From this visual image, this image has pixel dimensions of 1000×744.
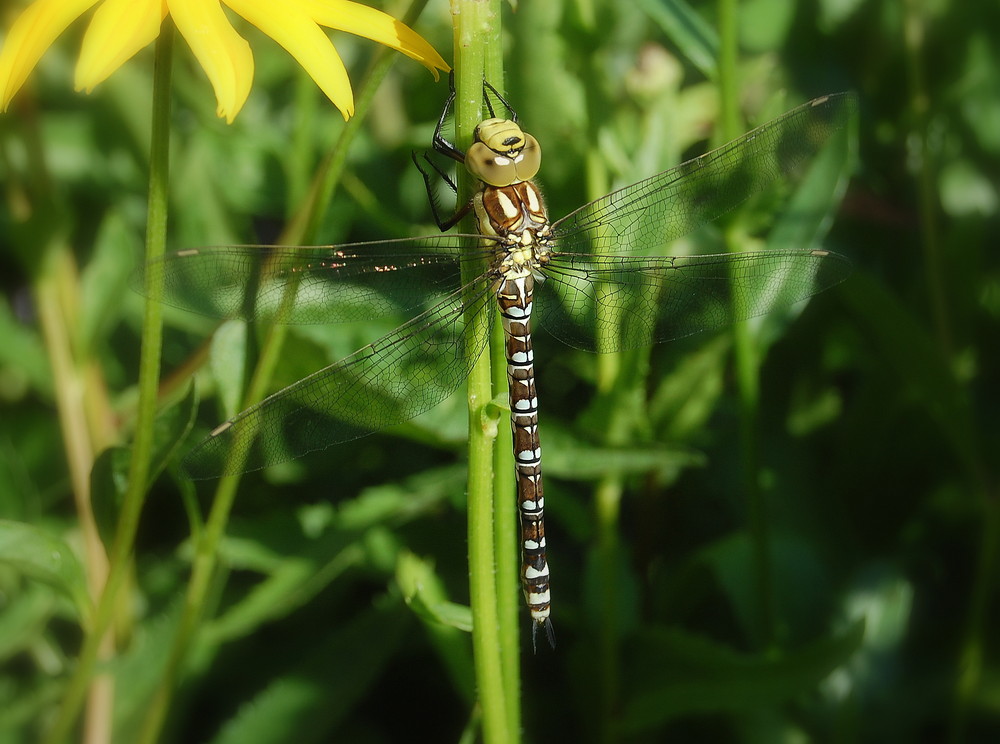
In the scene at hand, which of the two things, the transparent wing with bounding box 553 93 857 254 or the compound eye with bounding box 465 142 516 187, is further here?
the transparent wing with bounding box 553 93 857 254

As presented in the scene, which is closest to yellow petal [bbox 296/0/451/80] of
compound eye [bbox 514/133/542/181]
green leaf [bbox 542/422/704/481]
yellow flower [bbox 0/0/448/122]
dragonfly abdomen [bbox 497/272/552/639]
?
yellow flower [bbox 0/0/448/122]

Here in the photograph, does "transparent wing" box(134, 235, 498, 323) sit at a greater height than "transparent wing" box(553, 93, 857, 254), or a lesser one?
lesser

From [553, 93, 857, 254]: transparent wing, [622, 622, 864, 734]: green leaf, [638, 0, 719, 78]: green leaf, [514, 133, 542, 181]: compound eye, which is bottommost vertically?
[622, 622, 864, 734]: green leaf

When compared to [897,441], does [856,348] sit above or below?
above

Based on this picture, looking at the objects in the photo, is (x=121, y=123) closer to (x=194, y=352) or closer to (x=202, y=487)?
(x=194, y=352)

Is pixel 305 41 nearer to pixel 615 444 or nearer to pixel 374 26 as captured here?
pixel 374 26

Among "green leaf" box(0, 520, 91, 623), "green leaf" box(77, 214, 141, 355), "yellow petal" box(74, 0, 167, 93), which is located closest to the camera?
"yellow petal" box(74, 0, 167, 93)

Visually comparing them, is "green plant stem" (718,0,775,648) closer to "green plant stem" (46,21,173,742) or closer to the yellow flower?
the yellow flower

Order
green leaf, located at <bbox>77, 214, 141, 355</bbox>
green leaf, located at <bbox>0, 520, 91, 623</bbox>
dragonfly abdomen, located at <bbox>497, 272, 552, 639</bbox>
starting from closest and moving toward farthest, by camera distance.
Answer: green leaf, located at <bbox>0, 520, 91, 623</bbox>
dragonfly abdomen, located at <bbox>497, 272, 552, 639</bbox>
green leaf, located at <bbox>77, 214, 141, 355</bbox>

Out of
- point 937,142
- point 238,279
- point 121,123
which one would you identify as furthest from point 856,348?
point 121,123
